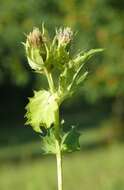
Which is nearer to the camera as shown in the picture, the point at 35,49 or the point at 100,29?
the point at 35,49

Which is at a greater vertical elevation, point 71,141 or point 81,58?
point 81,58

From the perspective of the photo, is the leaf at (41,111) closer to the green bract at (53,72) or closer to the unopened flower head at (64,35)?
the green bract at (53,72)

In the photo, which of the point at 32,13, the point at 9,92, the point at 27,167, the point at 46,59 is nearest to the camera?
the point at 46,59

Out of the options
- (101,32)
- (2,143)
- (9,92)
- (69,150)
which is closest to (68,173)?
(101,32)

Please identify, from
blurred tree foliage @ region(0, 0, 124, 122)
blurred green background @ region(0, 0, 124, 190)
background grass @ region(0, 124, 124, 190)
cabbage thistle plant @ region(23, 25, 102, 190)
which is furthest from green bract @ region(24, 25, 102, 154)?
blurred tree foliage @ region(0, 0, 124, 122)

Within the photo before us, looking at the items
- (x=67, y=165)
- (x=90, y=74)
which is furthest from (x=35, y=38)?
(x=67, y=165)

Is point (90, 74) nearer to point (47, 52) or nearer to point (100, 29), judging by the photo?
point (100, 29)

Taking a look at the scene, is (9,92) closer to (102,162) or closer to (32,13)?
(102,162)
